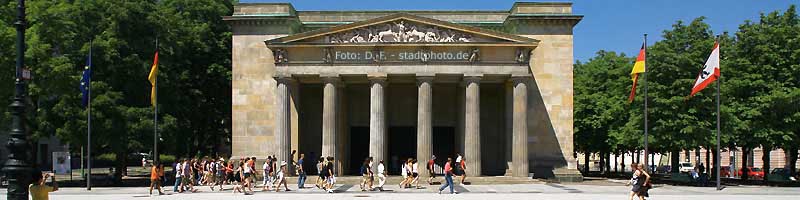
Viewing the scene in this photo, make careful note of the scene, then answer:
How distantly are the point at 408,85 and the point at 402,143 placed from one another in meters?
3.49

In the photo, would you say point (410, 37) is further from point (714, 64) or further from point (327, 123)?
point (714, 64)

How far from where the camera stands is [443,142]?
5262 centimetres

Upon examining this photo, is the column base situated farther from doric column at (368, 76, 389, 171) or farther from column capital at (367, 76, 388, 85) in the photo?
column capital at (367, 76, 388, 85)

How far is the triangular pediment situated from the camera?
148 feet

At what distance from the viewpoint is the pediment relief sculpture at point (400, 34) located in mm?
45375

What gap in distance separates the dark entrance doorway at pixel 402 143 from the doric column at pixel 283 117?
8304 millimetres

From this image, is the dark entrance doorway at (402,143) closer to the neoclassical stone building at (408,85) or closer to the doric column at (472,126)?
the neoclassical stone building at (408,85)

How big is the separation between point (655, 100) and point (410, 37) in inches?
501

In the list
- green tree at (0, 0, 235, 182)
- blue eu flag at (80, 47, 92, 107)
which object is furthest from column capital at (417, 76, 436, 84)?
blue eu flag at (80, 47, 92, 107)

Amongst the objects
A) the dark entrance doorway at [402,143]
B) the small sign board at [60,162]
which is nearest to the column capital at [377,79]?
the dark entrance doorway at [402,143]

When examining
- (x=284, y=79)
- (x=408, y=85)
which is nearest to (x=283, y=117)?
(x=284, y=79)

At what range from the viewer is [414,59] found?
45.6 m

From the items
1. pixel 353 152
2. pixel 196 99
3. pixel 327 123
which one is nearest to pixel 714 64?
pixel 327 123

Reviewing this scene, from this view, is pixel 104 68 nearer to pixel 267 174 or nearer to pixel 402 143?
pixel 267 174
